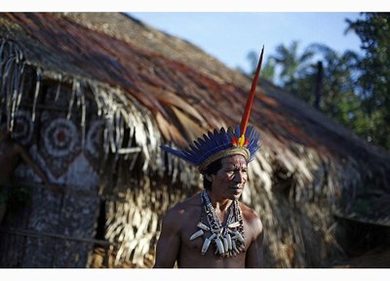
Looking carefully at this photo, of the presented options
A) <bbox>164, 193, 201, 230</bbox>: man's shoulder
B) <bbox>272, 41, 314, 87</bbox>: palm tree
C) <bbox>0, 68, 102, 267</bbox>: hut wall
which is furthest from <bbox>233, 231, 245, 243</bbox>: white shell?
<bbox>272, 41, 314, 87</bbox>: palm tree

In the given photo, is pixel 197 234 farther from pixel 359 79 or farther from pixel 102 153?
pixel 359 79

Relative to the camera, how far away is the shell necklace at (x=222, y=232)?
3438 millimetres

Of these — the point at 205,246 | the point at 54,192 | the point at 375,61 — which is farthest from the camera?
the point at 375,61

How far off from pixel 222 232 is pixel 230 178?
10.9 inches

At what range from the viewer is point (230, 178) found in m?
3.48

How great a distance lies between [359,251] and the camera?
9.24 m

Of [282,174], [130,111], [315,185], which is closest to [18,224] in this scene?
[130,111]

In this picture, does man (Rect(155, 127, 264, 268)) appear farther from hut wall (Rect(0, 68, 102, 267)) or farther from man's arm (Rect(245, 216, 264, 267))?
hut wall (Rect(0, 68, 102, 267))

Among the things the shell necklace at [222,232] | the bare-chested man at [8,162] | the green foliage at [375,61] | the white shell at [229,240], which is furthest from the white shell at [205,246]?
the green foliage at [375,61]

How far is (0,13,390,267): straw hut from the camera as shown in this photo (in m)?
5.95

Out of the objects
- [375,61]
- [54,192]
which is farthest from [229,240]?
[375,61]

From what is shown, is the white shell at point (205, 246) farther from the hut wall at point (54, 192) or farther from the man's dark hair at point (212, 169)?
the hut wall at point (54, 192)
